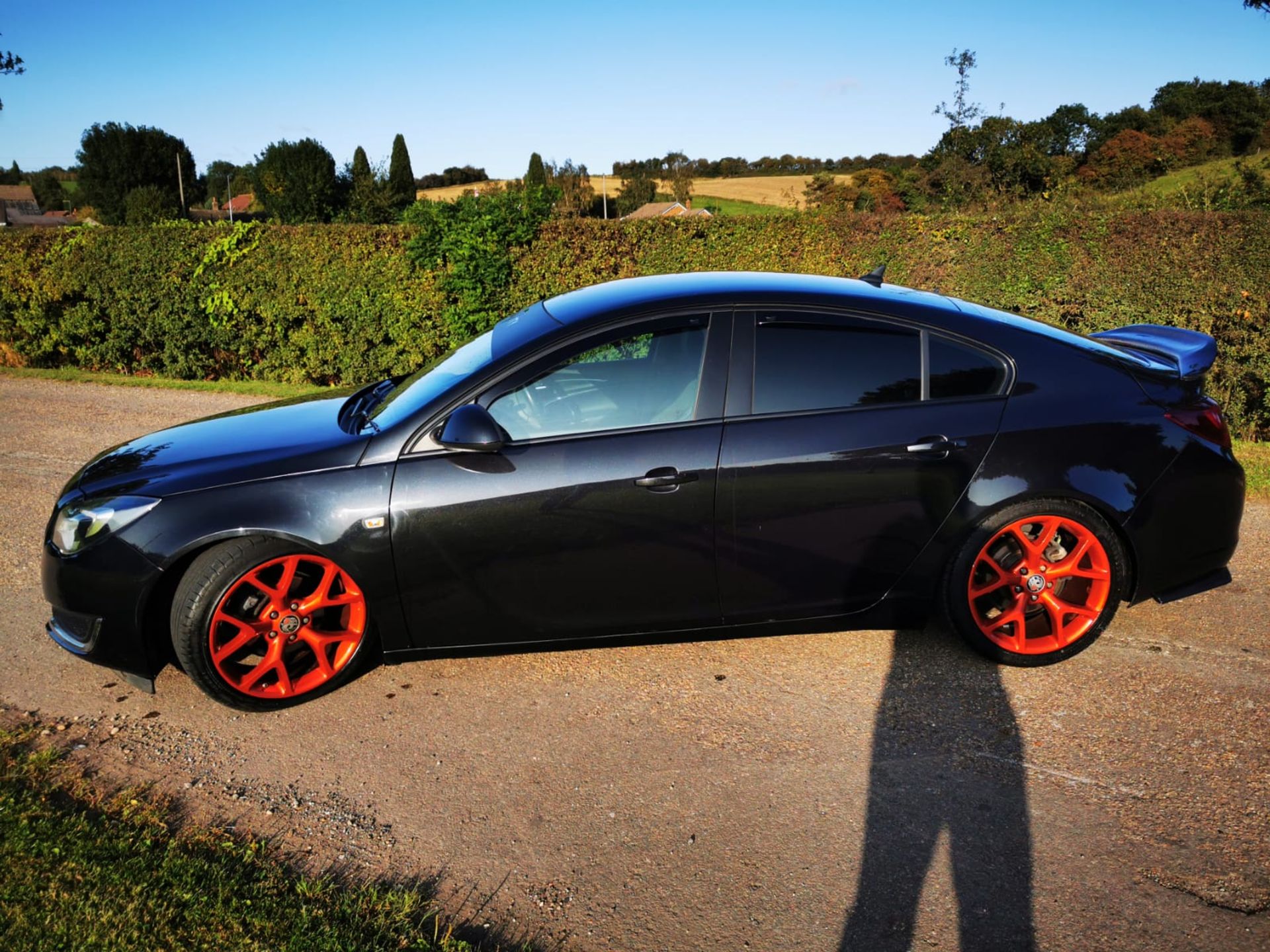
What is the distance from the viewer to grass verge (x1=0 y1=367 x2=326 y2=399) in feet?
38.6

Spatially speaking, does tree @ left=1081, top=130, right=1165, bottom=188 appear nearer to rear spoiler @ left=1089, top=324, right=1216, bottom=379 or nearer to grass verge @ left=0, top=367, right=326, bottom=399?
rear spoiler @ left=1089, top=324, right=1216, bottom=379

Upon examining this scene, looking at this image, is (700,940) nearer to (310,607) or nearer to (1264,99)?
(310,607)

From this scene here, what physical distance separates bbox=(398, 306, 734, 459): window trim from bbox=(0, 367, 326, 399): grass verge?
774 centimetres

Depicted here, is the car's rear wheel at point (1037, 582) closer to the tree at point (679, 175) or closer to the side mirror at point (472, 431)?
the side mirror at point (472, 431)

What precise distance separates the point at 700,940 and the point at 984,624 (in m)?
2.08

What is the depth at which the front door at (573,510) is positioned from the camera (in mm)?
3793

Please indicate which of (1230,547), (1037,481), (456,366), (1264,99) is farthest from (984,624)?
(1264,99)

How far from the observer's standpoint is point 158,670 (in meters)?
4.00

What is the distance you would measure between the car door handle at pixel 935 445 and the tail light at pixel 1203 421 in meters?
0.98

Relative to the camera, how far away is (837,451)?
3.92 metres

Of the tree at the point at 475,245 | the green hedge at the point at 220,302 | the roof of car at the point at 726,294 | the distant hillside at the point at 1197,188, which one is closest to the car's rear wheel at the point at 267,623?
the roof of car at the point at 726,294

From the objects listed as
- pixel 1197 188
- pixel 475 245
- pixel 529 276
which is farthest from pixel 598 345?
pixel 1197 188

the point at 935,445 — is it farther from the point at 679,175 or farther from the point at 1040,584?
the point at 679,175

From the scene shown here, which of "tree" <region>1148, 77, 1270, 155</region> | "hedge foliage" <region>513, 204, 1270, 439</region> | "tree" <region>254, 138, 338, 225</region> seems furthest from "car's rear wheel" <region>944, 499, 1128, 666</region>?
"tree" <region>254, 138, 338, 225</region>
